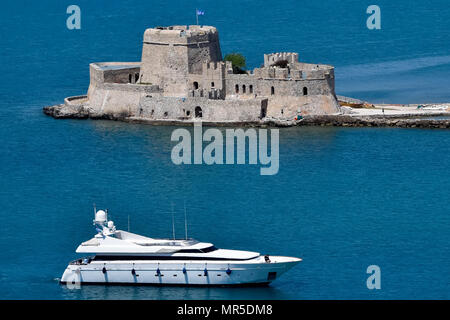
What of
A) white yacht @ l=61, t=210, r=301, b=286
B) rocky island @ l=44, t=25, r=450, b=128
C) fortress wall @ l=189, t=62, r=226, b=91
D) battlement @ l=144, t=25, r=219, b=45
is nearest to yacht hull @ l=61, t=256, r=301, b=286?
white yacht @ l=61, t=210, r=301, b=286

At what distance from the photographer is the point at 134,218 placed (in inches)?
3511

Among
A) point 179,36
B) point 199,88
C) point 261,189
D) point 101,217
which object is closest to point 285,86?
point 199,88

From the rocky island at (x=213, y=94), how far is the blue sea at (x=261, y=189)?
4.90 ft

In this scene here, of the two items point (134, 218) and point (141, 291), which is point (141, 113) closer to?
point (134, 218)

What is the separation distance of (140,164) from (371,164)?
14524 mm

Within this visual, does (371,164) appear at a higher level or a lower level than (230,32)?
lower

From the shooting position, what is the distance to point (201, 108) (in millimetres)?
113750

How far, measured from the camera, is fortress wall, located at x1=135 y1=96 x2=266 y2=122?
369 feet

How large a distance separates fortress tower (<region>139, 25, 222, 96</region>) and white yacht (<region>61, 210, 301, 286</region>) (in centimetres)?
3727

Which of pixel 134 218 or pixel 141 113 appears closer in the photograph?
pixel 134 218

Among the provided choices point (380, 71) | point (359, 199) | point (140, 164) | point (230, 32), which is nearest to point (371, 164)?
point (359, 199)

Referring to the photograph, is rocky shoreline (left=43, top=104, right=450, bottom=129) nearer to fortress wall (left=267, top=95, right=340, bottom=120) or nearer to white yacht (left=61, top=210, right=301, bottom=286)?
fortress wall (left=267, top=95, right=340, bottom=120)

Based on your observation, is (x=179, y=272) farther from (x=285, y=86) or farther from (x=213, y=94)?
(x=213, y=94)

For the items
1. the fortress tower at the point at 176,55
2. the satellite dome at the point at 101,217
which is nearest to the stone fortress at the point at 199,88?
the fortress tower at the point at 176,55
